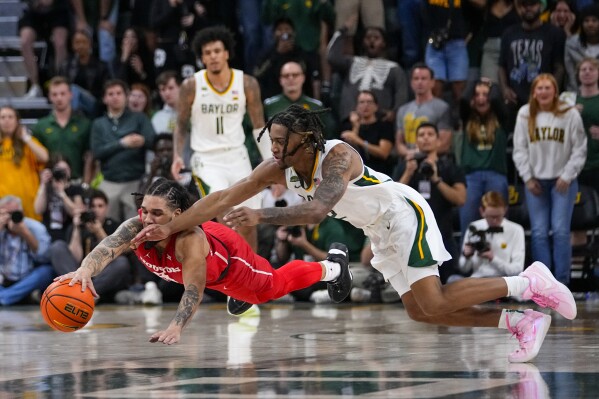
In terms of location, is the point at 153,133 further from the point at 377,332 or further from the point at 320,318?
the point at 377,332

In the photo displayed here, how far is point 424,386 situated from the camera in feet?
18.2

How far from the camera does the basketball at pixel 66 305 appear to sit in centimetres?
654

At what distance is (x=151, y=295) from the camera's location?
40.0ft

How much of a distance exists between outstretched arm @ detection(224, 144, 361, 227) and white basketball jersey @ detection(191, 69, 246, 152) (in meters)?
4.02

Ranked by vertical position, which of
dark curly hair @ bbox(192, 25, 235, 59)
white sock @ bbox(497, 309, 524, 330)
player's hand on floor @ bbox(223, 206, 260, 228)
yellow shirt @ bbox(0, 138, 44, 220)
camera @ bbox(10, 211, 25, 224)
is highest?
dark curly hair @ bbox(192, 25, 235, 59)

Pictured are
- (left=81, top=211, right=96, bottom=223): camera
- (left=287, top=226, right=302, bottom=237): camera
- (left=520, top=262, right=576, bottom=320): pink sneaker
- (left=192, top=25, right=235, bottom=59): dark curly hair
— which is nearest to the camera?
(left=520, top=262, right=576, bottom=320): pink sneaker

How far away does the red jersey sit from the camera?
7020mm

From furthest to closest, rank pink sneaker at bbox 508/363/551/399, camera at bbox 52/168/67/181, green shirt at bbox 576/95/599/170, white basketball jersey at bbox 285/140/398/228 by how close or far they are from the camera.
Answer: camera at bbox 52/168/67/181 → green shirt at bbox 576/95/599/170 → white basketball jersey at bbox 285/140/398/228 → pink sneaker at bbox 508/363/551/399

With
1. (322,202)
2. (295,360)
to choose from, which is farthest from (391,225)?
(295,360)

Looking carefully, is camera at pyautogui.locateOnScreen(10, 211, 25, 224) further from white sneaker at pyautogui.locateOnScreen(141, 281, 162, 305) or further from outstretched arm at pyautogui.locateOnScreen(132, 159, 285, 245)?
outstretched arm at pyautogui.locateOnScreen(132, 159, 285, 245)

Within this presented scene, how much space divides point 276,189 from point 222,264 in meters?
4.57

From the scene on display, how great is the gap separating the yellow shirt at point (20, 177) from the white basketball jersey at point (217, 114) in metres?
3.24

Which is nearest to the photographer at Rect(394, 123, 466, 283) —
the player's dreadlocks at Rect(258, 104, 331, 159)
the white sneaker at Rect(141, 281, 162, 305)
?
the white sneaker at Rect(141, 281, 162, 305)

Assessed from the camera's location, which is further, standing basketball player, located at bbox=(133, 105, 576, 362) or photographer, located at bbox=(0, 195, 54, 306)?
photographer, located at bbox=(0, 195, 54, 306)
